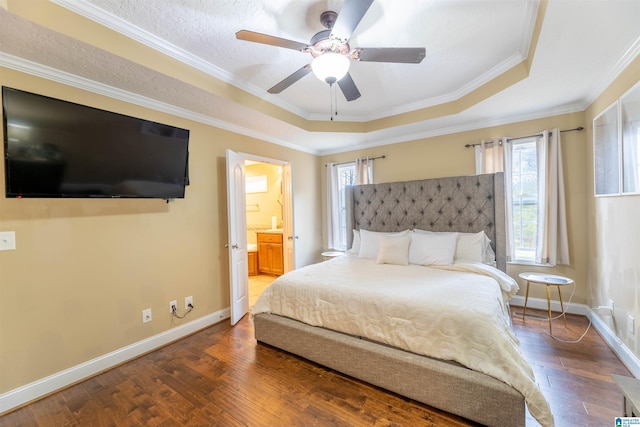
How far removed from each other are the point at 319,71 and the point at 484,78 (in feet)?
6.66

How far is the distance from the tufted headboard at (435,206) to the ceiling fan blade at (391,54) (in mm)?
2108

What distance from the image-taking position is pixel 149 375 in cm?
220

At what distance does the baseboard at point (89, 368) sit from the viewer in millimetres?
1858

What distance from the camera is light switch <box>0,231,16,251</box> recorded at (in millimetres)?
1819

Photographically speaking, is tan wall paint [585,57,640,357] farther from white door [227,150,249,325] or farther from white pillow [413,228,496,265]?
white door [227,150,249,325]

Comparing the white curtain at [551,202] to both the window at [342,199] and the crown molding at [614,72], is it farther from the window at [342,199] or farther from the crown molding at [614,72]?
the window at [342,199]

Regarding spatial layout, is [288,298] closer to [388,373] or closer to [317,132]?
[388,373]

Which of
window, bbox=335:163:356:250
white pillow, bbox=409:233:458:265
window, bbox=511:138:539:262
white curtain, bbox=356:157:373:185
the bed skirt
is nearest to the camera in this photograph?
the bed skirt

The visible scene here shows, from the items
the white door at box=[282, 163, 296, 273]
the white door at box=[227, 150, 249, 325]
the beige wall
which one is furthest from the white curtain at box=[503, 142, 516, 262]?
the beige wall

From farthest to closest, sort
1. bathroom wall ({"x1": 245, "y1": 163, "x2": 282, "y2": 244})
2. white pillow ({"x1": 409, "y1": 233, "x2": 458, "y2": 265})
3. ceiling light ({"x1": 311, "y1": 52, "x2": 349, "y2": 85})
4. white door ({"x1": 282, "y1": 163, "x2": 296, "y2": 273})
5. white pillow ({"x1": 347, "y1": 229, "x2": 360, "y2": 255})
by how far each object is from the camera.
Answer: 1. bathroom wall ({"x1": 245, "y1": 163, "x2": 282, "y2": 244})
2. white door ({"x1": 282, "y1": 163, "x2": 296, "y2": 273})
3. white pillow ({"x1": 347, "y1": 229, "x2": 360, "y2": 255})
4. white pillow ({"x1": 409, "y1": 233, "x2": 458, "y2": 265})
5. ceiling light ({"x1": 311, "y1": 52, "x2": 349, "y2": 85})

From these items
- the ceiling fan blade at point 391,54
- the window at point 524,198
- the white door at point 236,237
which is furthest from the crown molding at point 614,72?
the white door at point 236,237

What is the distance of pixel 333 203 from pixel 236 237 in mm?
2075

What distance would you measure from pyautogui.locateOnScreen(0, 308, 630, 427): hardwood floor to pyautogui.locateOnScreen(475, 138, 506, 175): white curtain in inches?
77.9

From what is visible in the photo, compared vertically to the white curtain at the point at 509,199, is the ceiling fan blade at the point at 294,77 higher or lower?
Answer: higher
